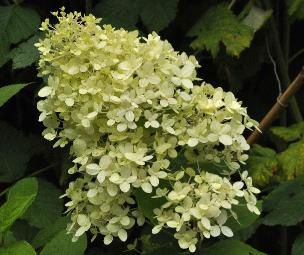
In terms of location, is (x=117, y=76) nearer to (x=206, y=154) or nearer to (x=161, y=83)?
(x=161, y=83)

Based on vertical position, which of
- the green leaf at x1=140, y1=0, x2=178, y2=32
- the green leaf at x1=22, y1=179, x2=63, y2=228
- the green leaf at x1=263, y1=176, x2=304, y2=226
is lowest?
the green leaf at x1=263, y1=176, x2=304, y2=226

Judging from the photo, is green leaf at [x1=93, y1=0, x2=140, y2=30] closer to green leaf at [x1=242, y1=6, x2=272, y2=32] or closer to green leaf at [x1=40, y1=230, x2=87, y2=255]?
green leaf at [x1=242, y1=6, x2=272, y2=32]

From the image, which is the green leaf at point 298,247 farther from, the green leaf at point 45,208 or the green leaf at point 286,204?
the green leaf at point 45,208

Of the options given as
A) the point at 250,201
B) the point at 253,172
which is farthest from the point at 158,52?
the point at 253,172

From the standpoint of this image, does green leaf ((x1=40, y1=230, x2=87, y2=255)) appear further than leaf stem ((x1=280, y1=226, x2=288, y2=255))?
No

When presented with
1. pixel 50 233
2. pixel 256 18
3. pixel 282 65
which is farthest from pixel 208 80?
pixel 50 233

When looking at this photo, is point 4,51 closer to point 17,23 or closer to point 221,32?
point 17,23

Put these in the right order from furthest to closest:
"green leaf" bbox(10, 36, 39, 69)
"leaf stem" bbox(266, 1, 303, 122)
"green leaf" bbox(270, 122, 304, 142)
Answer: "leaf stem" bbox(266, 1, 303, 122), "green leaf" bbox(270, 122, 304, 142), "green leaf" bbox(10, 36, 39, 69)

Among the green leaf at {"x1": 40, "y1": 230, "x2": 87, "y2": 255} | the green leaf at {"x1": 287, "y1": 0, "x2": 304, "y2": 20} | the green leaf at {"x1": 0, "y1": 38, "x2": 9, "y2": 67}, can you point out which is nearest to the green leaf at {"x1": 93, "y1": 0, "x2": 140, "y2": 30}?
the green leaf at {"x1": 0, "y1": 38, "x2": 9, "y2": 67}
